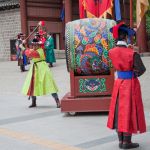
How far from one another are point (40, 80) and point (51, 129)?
216 cm

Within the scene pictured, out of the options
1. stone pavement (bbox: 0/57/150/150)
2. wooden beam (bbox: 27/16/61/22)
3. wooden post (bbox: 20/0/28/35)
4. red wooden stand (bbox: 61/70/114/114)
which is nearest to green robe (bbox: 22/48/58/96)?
stone pavement (bbox: 0/57/150/150)

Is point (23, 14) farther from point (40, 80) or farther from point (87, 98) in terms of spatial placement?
point (87, 98)

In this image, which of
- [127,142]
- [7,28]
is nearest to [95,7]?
[127,142]

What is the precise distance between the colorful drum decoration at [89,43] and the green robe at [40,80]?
107cm

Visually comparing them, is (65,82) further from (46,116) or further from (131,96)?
(131,96)

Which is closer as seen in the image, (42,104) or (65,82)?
(42,104)

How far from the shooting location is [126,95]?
20.5 feet

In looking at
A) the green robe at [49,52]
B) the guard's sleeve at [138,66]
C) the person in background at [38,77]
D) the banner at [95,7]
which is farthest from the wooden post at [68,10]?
the guard's sleeve at [138,66]

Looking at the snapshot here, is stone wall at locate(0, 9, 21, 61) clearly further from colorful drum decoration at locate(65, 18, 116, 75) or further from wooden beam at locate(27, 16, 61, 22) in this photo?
colorful drum decoration at locate(65, 18, 116, 75)

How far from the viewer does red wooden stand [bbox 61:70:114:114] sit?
8.84 metres

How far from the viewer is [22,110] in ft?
32.6

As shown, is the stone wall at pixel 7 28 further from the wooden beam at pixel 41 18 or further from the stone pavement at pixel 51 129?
the stone pavement at pixel 51 129

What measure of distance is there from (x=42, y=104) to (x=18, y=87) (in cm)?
357

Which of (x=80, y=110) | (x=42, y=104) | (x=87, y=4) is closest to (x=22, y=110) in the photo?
(x=42, y=104)
